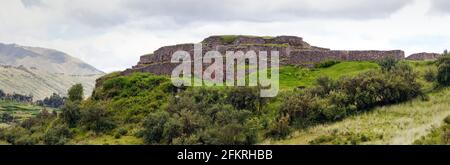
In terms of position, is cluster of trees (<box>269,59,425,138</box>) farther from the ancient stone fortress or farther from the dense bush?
the ancient stone fortress

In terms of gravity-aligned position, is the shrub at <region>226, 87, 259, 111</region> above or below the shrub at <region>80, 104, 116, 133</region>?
above

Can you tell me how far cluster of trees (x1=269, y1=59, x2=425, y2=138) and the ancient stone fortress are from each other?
74.4ft

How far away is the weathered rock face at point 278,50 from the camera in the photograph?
304ft

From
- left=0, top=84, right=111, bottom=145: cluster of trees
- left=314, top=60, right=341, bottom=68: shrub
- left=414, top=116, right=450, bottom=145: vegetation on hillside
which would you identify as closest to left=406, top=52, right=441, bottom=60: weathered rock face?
left=314, top=60, right=341, bottom=68: shrub

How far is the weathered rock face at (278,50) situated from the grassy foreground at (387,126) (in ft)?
87.5

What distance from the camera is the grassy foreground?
5000cm

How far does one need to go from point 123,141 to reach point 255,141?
17.4 m

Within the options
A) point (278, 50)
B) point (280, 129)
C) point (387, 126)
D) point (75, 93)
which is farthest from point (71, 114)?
point (387, 126)

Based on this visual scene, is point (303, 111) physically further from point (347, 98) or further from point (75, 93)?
point (75, 93)

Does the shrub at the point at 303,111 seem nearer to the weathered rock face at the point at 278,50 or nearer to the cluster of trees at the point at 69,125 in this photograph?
the cluster of trees at the point at 69,125

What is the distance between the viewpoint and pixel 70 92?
9375cm

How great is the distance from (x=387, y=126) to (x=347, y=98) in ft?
35.3
